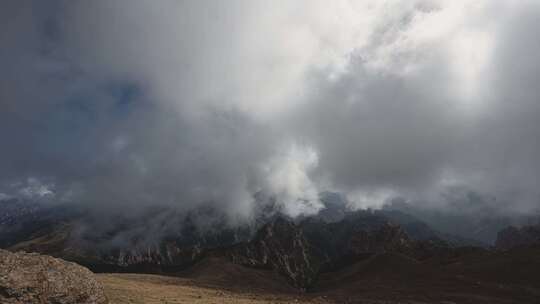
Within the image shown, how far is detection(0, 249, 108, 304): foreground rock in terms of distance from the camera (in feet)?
85.1

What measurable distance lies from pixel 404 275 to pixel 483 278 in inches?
711

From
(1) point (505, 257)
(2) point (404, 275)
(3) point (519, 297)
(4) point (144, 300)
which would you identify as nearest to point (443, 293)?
(3) point (519, 297)

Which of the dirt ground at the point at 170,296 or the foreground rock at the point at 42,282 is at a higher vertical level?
the foreground rock at the point at 42,282

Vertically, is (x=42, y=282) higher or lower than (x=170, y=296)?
higher

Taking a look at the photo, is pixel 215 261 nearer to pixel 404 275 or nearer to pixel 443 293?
pixel 404 275

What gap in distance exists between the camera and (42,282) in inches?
1069

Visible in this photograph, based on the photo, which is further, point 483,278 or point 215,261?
point 215,261

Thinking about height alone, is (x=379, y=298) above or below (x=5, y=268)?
below

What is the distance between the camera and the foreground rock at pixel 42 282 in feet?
85.1

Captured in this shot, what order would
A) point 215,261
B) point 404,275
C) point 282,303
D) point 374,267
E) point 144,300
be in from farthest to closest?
point 215,261
point 374,267
point 404,275
point 282,303
point 144,300

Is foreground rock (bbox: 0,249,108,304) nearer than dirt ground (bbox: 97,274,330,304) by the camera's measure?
Yes

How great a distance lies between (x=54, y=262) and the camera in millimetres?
29531

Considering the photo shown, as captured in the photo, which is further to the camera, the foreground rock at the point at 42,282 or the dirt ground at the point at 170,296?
the dirt ground at the point at 170,296

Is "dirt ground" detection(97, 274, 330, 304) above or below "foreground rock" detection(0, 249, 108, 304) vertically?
below
